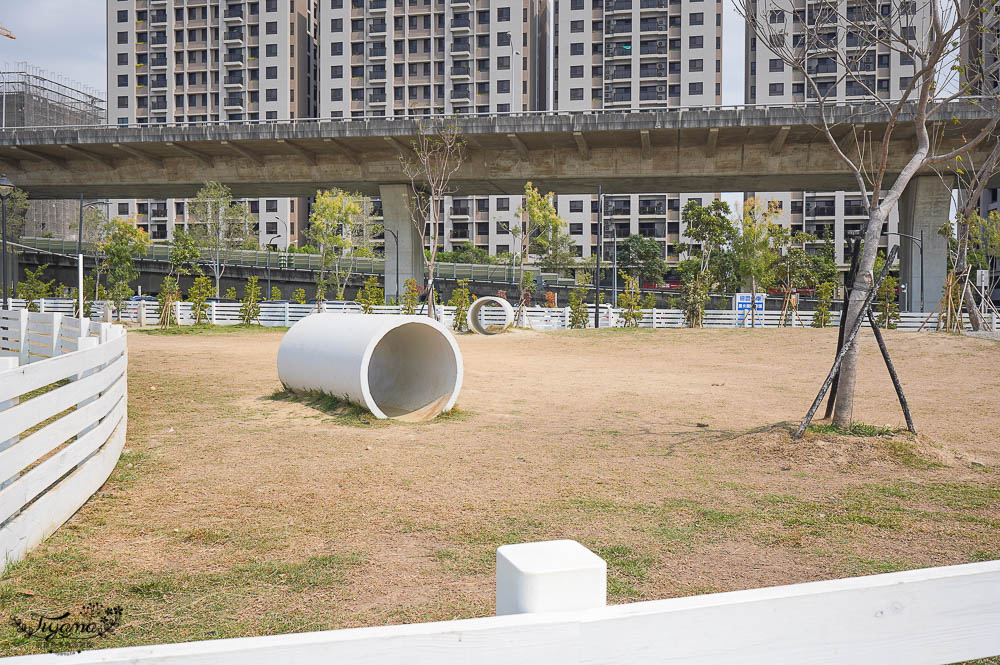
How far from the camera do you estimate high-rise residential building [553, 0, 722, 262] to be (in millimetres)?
86875

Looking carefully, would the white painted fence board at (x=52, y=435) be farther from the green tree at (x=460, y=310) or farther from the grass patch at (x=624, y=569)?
the green tree at (x=460, y=310)

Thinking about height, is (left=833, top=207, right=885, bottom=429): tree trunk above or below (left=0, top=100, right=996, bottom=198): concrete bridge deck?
below

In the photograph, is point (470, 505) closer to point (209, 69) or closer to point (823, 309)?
point (823, 309)

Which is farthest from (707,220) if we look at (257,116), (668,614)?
(257,116)

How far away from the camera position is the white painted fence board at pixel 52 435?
4645 millimetres

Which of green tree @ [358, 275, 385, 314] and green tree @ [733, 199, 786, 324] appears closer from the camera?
green tree @ [358, 275, 385, 314]

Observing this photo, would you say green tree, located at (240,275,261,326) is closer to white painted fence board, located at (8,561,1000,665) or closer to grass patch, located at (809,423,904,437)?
grass patch, located at (809,423,904,437)

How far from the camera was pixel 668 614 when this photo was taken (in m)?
1.49

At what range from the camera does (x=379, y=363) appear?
42.3ft

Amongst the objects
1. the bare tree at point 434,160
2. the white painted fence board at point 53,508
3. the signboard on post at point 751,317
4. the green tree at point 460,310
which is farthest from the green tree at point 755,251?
the white painted fence board at point 53,508

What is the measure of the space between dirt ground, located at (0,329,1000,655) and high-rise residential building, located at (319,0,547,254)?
79269 mm

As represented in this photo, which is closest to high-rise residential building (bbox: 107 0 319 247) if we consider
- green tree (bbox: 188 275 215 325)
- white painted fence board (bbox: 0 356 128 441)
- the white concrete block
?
green tree (bbox: 188 275 215 325)

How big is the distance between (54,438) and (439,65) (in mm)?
92147

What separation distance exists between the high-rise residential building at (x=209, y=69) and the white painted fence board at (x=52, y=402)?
296 ft
